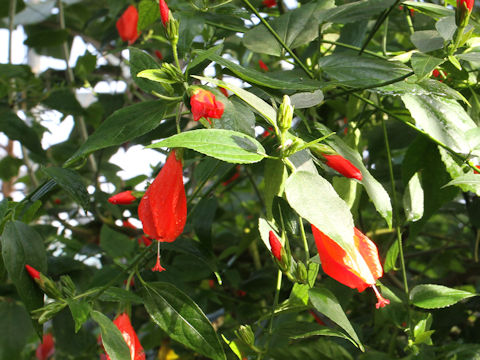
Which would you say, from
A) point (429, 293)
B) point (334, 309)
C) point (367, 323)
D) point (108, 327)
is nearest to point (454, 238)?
point (367, 323)

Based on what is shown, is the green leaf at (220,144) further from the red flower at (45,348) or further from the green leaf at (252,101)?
the red flower at (45,348)

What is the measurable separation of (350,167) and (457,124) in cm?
12

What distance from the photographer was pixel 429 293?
52cm

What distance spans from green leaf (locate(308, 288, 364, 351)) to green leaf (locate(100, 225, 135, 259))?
44 cm

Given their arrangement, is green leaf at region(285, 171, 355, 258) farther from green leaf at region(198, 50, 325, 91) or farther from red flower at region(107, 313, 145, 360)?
red flower at region(107, 313, 145, 360)

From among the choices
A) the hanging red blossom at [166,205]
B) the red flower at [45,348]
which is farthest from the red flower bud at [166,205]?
the red flower at [45,348]

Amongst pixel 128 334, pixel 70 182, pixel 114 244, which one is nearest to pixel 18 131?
pixel 114 244

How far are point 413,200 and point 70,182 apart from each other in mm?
341

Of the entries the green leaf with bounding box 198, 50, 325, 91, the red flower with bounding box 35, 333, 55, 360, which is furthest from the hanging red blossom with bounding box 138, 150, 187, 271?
the red flower with bounding box 35, 333, 55, 360

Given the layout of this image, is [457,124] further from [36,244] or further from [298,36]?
[36,244]

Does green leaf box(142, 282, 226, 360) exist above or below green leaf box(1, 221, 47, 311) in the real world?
below

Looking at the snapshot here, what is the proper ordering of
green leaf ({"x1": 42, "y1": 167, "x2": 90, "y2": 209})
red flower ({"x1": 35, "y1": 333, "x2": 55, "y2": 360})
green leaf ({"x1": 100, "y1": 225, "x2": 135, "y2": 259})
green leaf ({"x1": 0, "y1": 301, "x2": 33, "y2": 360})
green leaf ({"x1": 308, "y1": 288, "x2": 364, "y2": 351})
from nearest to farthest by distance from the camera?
green leaf ({"x1": 308, "y1": 288, "x2": 364, "y2": 351}) < green leaf ({"x1": 42, "y1": 167, "x2": 90, "y2": 209}) < green leaf ({"x1": 0, "y1": 301, "x2": 33, "y2": 360}) < green leaf ({"x1": 100, "y1": 225, "x2": 135, "y2": 259}) < red flower ({"x1": 35, "y1": 333, "x2": 55, "y2": 360})

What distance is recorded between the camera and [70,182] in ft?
1.83

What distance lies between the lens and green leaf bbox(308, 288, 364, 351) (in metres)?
0.44
